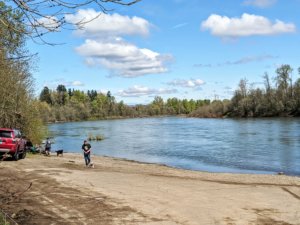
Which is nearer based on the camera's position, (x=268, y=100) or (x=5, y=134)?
(x=5, y=134)

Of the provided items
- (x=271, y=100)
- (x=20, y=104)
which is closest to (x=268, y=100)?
(x=271, y=100)

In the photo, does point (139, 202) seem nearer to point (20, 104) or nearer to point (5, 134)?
point (5, 134)

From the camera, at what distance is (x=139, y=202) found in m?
12.7

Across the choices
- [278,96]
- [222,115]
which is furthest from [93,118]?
[278,96]

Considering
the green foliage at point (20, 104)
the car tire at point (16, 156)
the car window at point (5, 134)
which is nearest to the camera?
the car window at point (5, 134)

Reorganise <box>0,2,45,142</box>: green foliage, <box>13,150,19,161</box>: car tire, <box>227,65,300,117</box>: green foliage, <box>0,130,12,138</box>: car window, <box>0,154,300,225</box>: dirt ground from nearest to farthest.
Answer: <box>0,154,300,225</box>: dirt ground
<box>0,130,12,138</box>: car window
<box>13,150,19,161</box>: car tire
<box>0,2,45,142</box>: green foliage
<box>227,65,300,117</box>: green foliage

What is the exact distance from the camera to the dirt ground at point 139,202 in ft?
35.4

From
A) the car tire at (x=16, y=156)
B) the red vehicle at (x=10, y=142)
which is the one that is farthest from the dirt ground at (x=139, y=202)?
the car tire at (x=16, y=156)

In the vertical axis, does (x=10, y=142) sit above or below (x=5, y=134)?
below

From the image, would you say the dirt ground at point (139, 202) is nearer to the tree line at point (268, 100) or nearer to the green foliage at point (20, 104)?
the green foliage at point (20, 104)

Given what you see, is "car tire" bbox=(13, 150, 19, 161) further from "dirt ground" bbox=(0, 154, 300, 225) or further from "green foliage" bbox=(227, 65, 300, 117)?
"green foliage" bbox=(227, 65, 300, 117)

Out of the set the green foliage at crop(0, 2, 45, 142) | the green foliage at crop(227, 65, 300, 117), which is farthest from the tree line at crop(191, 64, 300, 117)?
the green foliage at crop(0, 2, 45, 142)

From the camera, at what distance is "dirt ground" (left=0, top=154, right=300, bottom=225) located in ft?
35.4

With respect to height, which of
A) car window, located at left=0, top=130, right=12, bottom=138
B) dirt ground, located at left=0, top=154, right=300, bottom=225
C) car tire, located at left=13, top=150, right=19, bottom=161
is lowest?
dirt ground, located at left=0, top=154, right=300, bottom=225
